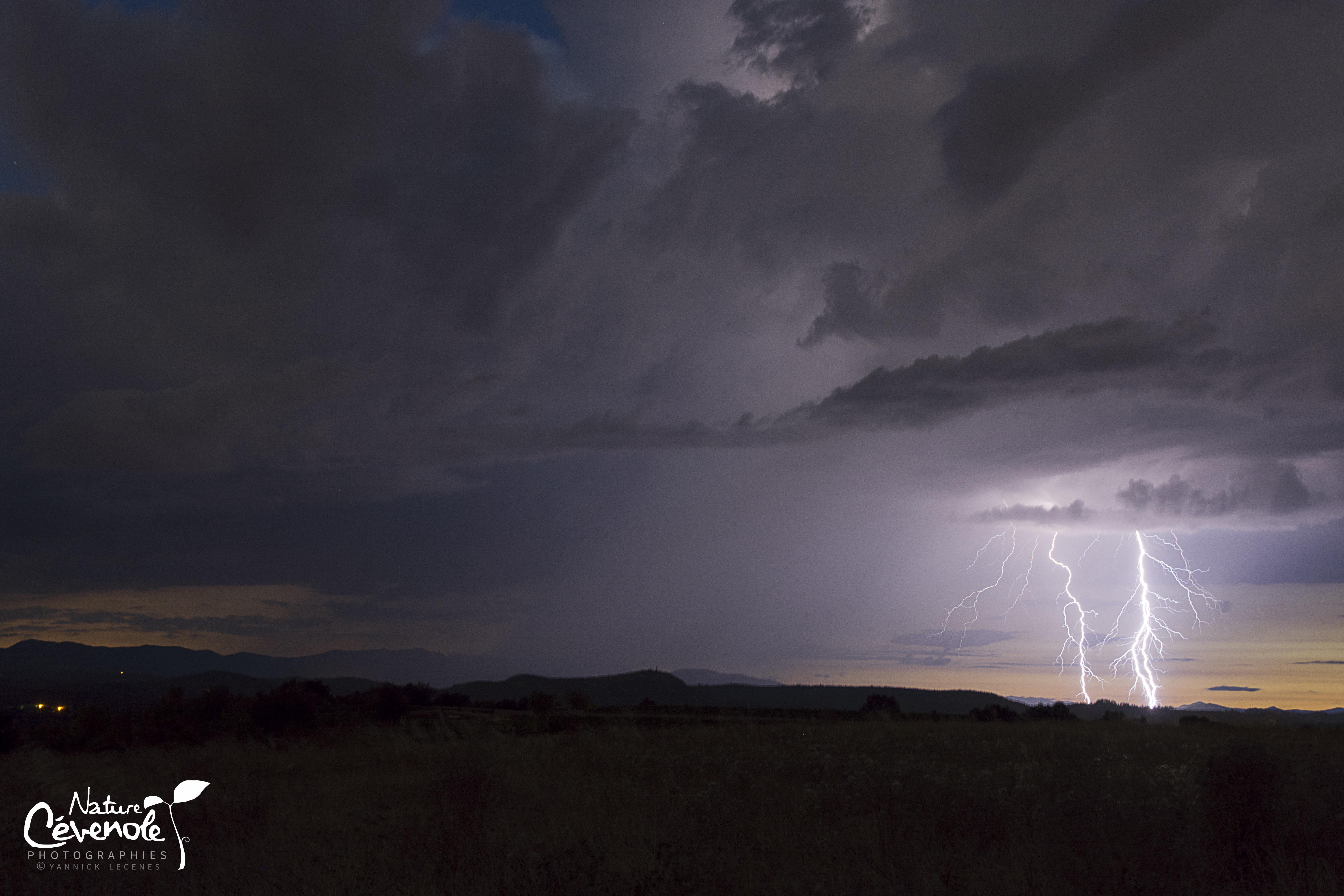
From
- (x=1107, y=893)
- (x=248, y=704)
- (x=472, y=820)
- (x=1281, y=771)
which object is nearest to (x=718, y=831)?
(x=472, y=820)

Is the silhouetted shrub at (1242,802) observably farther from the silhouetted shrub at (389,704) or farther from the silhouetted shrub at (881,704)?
the silhouetted shrub at (881,704)

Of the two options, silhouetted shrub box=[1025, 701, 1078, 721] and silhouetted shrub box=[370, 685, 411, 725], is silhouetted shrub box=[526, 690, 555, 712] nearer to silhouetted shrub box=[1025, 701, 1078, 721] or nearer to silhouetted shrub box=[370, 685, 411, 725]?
silhouetted shrub box=[370, 685, 411, 725]

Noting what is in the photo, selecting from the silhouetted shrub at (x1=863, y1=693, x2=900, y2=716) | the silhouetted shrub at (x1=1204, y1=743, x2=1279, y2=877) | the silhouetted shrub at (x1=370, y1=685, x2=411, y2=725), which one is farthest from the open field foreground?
the silhouetted shrub at (x1=863, y1=693, x2=900, y2=716)

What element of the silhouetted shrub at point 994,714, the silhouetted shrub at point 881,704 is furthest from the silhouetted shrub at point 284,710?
the silhouetted shrub at point 881,704

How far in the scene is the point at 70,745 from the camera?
20578 millimetres

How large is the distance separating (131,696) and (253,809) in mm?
61100

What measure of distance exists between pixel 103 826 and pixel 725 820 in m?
8.28

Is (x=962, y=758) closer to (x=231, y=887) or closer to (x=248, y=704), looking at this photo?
(x=231, y=887)

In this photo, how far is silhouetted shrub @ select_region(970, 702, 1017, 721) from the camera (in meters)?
30.4

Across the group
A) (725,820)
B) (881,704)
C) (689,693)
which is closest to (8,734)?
(725,820)

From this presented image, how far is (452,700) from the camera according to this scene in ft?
132

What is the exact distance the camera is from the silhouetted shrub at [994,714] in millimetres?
30359

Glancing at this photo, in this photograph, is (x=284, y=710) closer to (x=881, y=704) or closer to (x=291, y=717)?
(x=291, y=717)

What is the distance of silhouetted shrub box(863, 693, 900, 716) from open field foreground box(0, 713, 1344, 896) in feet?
93.6
